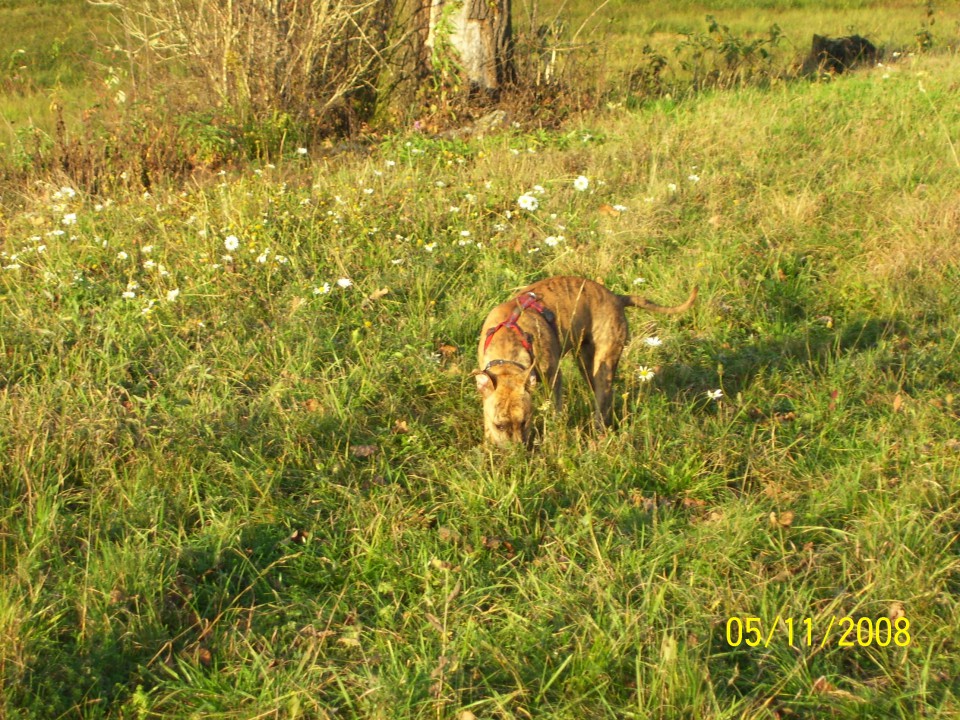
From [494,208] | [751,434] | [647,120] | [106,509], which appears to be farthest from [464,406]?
[647,120]

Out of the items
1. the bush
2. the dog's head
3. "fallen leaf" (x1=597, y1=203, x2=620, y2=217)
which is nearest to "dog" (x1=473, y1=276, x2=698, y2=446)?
the dog's head

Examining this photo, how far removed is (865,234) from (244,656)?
5.66 meters

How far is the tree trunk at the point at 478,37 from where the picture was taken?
9.81 metres

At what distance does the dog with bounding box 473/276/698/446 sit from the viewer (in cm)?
439

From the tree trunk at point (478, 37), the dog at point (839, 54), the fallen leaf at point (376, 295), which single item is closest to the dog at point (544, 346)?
the fallen leaf at point (376, 295)

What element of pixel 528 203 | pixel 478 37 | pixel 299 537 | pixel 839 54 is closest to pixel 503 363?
pixel 299 537

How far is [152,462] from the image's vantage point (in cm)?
422

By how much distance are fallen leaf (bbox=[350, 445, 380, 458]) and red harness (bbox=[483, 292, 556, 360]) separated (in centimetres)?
79

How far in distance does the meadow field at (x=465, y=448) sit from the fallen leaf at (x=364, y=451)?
0.04m

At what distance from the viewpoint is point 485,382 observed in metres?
4.38

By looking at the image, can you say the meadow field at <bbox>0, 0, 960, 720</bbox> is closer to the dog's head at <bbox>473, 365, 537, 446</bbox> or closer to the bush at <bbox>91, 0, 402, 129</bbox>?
the dog's head at <bbox>473, 365, 537, 446</bbox>

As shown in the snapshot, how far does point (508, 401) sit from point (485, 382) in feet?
0.48

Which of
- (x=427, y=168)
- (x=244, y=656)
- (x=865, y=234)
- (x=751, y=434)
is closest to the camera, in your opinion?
(x=244, y=656)

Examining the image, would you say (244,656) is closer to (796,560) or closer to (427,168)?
(796,560)
